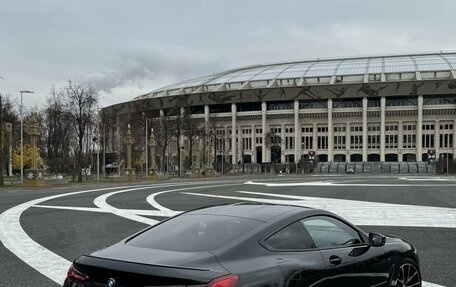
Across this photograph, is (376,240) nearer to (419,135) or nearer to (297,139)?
(419,135)

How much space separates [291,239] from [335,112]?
11808 cm

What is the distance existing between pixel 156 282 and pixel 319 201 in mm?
18402

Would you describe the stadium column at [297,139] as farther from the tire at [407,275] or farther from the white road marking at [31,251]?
the tire at [407,275]

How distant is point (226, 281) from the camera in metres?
3.75

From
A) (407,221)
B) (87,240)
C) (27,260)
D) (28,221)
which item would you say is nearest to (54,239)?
(87,240)

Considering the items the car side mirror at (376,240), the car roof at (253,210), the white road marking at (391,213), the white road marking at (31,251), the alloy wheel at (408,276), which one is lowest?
the white road marking at (391,213)

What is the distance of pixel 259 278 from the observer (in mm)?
3984

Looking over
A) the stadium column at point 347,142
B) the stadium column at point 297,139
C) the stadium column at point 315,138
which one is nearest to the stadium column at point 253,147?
the stadium column at point 297,139

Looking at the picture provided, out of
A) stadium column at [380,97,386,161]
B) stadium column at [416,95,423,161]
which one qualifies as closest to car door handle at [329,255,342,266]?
stadium column at [380,97,386,161]

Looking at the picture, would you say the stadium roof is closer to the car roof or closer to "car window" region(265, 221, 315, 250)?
the car roof

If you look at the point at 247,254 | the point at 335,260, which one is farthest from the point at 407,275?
the point at 247,254

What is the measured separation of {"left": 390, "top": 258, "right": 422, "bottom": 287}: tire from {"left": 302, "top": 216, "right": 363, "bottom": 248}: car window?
0.72 m

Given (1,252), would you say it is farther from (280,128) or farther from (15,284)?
(280,128)

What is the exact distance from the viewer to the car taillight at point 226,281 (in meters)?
3.69
